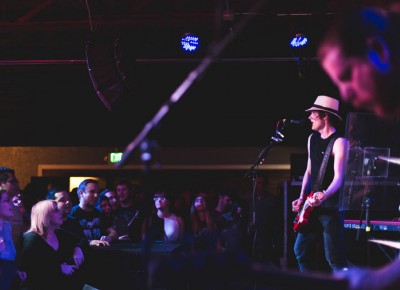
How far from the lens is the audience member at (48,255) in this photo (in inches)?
213

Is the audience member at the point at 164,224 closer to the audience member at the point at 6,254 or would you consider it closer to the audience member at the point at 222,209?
the audience member at the point at 222,209

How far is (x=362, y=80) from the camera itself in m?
1.79

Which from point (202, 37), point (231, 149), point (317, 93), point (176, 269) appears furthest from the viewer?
point (231, 149)

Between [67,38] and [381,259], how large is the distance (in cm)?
643

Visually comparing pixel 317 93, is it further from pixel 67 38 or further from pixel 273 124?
pixel 67 38

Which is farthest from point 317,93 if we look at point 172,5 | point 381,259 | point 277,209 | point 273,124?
point 381,259

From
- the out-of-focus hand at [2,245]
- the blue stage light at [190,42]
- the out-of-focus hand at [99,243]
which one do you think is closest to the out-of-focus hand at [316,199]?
the out-of-focus hand at [99,243]

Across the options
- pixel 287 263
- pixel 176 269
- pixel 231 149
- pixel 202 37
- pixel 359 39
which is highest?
pixel 202 37

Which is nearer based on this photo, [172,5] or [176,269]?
[176,269]

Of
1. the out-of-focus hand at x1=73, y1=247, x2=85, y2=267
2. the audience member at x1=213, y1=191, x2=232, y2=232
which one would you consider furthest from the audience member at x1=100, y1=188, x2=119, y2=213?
the out-of-focus hand at x1=73, y1=247, x2=85, y2=267

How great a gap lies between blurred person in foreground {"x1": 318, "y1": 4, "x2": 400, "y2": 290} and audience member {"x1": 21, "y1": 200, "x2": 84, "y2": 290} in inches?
162

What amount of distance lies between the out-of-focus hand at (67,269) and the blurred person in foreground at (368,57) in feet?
13.8

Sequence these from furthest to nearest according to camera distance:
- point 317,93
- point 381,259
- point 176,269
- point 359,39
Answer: point 317,93
point 381,259
point 176,269
point 359,39

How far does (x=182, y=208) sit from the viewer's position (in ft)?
33.5
